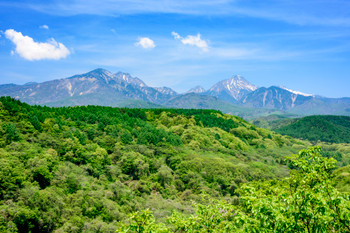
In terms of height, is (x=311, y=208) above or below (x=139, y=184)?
above

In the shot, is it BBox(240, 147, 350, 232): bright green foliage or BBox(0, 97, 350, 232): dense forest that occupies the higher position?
BBox(240, 147, 350, 232): bright green foliage

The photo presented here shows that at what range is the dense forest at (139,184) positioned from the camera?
9336 millimetres

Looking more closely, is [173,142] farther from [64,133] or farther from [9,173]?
[9,173]

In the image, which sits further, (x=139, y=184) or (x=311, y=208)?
(x=139, y=184)

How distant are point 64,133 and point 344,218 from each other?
7303cm

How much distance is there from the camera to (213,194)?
65.9m

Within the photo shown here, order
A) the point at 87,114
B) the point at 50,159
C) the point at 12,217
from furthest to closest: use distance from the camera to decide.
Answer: the point at 87,114 → the point at 50,159 → the point at 12,217

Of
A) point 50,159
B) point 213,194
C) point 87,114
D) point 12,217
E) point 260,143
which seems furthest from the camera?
point 260,143

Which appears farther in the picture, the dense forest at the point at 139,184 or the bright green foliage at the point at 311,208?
the dense forest at the point at 139,184

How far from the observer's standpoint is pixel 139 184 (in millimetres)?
65375

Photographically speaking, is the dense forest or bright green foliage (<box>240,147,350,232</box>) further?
the dense forest

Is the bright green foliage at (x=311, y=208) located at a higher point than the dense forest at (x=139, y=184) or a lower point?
higher

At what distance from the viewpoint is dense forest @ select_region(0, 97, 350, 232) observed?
30.6 feet

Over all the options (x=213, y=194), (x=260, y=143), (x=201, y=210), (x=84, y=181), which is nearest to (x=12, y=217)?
(x=84, y=181)
